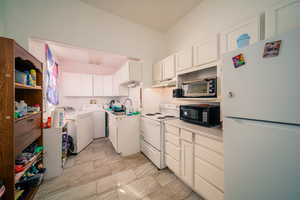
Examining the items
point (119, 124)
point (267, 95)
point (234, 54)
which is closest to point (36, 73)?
point (119, 124)

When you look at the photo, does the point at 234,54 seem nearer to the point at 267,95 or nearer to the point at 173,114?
the point at 267,95

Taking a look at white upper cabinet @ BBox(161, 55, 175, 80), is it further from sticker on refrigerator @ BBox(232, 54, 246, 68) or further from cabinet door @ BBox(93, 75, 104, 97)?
cabinet door @ BBox(93, 75, 104, 97)

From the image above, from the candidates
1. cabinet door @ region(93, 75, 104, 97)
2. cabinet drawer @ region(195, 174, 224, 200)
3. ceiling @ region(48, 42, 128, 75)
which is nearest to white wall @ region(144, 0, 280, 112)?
cabinet drawer @ region(195, 174, 224, 200)

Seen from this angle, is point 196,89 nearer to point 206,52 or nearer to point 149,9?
point 206,52

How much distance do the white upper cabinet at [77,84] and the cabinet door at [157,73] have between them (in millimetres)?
2393

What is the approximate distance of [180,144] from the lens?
150cm

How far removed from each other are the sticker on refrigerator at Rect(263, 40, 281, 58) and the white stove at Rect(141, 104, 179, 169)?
56.4 inches

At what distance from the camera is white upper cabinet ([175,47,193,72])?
5.40 feet

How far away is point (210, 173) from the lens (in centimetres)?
113

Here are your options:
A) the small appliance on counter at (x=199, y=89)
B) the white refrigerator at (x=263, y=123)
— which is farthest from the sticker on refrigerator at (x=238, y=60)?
the small appliance on counter at (x=199, y=89)

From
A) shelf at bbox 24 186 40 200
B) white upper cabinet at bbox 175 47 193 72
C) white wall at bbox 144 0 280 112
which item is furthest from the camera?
white upper cabinet at bbox 175 47 193 72

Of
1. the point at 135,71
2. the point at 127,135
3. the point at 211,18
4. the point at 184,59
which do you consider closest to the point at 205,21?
the point at 211,18

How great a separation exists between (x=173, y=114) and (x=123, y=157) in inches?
56.7

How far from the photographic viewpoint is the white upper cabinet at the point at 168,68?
6.55 ft
